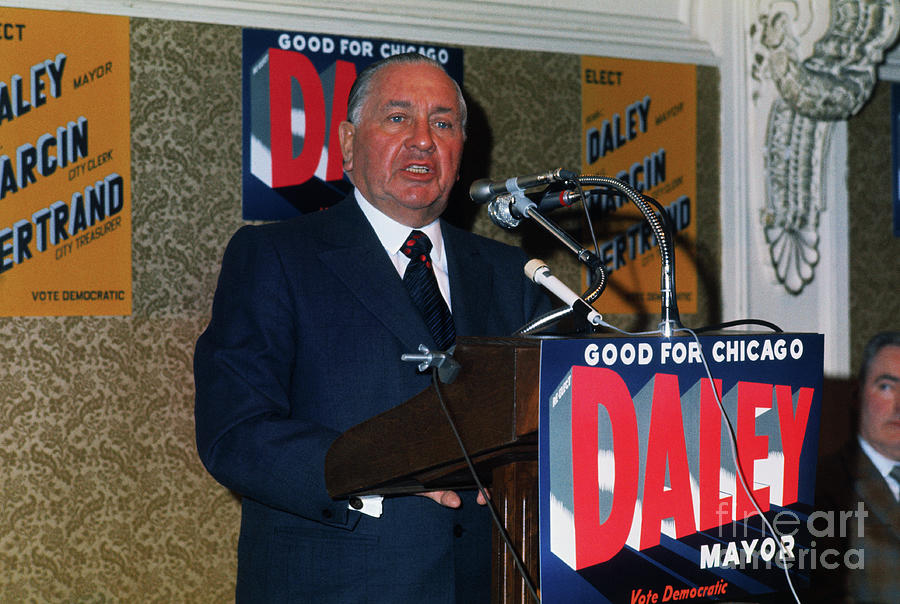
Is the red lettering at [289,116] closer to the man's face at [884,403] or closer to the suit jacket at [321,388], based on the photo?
the suit jacket at [321,388]

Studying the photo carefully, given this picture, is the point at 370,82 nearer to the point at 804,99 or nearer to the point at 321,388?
the point at 321,388

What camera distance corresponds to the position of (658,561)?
1.01 meters

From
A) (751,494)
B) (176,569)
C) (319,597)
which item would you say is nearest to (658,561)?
(751,494)

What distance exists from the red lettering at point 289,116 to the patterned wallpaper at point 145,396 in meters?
0.10

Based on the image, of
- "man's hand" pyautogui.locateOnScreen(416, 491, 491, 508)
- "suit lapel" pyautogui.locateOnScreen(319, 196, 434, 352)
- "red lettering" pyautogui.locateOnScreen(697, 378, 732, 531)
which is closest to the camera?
"red lettering" pyautogui.locateOnScreen(697, 378, 732, 531)

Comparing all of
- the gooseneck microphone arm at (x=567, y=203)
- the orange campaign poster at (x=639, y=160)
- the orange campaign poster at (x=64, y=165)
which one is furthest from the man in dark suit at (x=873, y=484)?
the orange campaign poster at (x=64, y=165)

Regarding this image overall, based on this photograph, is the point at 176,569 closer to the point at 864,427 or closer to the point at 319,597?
the point at 319,597

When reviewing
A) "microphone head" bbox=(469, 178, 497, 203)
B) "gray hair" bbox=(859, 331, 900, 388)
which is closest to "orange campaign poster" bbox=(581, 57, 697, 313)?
"gray hair" bbox=(859, 331, 900, 388)

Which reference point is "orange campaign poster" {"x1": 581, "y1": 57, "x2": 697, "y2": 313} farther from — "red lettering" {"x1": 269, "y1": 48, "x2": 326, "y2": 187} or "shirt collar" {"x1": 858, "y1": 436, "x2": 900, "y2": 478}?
"red lettering" {"x1": 269, "y1": 48, "x2": 326, "y2": 187}

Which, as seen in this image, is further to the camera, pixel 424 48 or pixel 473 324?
pixel 424 48

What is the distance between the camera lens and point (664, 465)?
1.00m

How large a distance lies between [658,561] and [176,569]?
168 centimetres

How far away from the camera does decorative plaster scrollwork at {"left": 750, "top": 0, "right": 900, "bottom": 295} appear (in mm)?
2941

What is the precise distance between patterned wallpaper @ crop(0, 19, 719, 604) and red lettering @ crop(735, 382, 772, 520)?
5.43 feet
